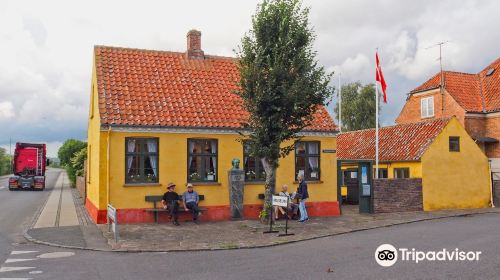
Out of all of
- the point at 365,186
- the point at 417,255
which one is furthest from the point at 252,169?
the point at 417,255

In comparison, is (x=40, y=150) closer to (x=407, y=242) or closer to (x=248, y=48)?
(x=248, y=48)

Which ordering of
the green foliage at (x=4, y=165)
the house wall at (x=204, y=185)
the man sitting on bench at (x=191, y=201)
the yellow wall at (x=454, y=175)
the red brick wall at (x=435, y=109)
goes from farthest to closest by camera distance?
the green foliage at (x=4, y=165) < the red brick wall at (x=435, y=109) < the yellow wall at (x=454, y=175) < the man sitting on bench at (x=191, y=201) < the house wall at (x=204, y=185)

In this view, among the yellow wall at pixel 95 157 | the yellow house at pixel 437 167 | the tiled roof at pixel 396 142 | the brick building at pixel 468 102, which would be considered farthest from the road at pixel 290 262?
the brick building at pixel 468 102

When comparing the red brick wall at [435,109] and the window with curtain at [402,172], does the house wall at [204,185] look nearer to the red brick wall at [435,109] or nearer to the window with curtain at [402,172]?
the window with curtain at [402,172]

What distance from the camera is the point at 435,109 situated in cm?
3662

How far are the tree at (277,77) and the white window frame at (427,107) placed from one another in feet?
79.5

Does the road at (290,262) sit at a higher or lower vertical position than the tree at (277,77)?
lower

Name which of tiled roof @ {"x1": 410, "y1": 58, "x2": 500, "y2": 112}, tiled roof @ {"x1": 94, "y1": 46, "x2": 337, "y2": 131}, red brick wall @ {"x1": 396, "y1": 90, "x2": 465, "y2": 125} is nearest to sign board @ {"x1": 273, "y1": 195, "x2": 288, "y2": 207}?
tiled roof @ {"x1": 94, "y1": 46, "x2": 337, "y2": 131}

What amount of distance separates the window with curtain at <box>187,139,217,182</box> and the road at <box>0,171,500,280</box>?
5.72 meters

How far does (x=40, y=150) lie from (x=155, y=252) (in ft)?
98.6

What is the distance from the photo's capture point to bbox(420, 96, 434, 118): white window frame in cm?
3709

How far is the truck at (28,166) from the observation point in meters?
37.6

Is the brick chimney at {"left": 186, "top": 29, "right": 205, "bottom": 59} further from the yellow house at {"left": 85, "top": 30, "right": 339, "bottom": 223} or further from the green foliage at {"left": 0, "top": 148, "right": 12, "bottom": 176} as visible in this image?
the green foliage at {"left": 0, "top": 148, "right": 12, "bottom": 176}

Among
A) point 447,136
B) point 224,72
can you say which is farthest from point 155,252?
point 447,136
